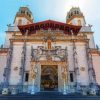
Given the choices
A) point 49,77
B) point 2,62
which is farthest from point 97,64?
point 2,62

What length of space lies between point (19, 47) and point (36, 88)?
6.89 m

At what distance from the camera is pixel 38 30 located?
32.2 metres

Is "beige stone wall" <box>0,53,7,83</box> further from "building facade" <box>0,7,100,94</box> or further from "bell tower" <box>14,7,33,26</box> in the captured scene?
"bell tower" <box>14,7,33,26</box>

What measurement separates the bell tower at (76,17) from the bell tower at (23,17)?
7963mm

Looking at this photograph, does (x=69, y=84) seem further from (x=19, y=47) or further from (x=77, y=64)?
(x=19, y=47)

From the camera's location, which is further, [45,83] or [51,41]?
[51,41]

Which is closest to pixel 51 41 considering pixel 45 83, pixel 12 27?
pixel 45 83

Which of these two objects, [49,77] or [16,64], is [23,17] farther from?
[49,77]

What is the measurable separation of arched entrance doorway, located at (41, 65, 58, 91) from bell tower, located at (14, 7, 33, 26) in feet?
47.1

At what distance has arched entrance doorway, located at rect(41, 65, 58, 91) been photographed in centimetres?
2648

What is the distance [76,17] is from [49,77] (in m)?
17.0

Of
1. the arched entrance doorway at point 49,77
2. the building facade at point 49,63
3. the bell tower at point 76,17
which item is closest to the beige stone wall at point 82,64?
the building facade at point 49,63

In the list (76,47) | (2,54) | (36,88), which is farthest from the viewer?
(2,54)

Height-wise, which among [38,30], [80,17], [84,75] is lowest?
[84,75]
